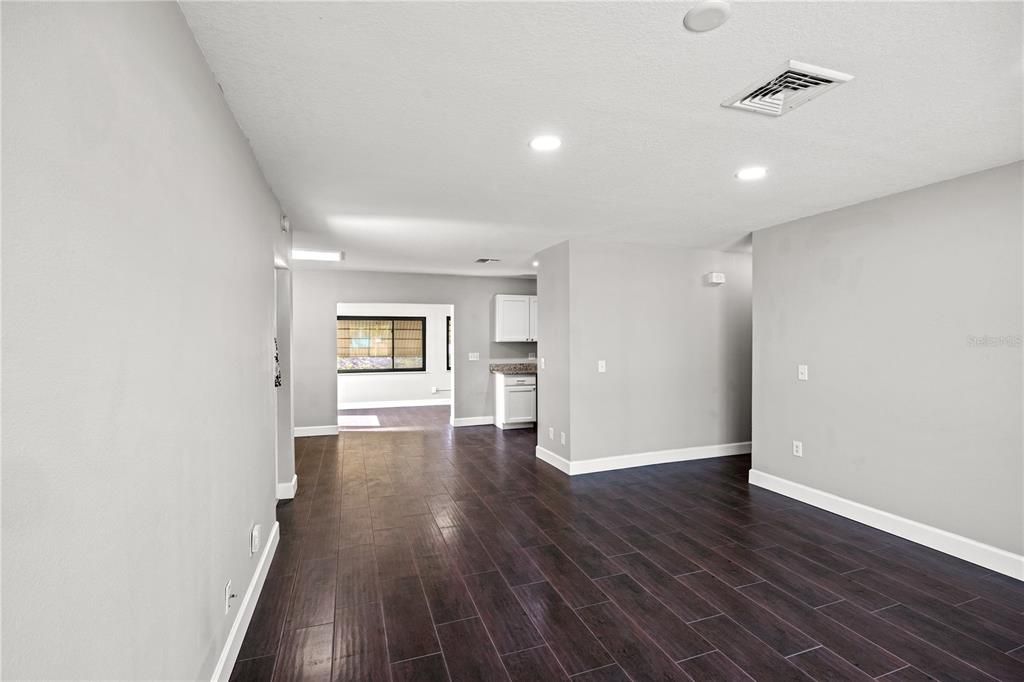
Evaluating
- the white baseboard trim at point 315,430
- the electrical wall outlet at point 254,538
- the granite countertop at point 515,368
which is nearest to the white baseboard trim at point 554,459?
the granite countertop at point 515,368

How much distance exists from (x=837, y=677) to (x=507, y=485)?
2965 mm

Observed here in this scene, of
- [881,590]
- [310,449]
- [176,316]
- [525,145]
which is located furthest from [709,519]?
[310,449]

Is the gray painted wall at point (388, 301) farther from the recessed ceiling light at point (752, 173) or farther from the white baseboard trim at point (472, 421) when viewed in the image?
the recessed ceiling light at point (752, 173)

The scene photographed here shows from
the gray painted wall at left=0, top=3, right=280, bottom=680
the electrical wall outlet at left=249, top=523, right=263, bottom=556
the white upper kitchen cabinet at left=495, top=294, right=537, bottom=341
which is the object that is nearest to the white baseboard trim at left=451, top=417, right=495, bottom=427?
the white upper kitchen cabinet at left=495, top=294, right=537, bottom=341

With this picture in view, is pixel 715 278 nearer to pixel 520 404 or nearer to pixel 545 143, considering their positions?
pixel 520 404

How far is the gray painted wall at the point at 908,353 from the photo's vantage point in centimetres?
292

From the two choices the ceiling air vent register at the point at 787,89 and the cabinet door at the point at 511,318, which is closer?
the ceiling air vent register at the point at 787,89

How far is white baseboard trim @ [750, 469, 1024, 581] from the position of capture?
290 centimetres

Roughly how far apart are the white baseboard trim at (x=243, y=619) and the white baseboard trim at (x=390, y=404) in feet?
22.6

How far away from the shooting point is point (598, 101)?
2.06 metres

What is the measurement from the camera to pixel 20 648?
0.75 m

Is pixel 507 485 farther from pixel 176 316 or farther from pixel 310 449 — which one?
pixel 176 316

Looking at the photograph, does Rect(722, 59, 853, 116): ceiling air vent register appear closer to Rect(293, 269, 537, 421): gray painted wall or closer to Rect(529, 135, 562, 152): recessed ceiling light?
Rect(529, 135, 562, 152): recessed ceiling light

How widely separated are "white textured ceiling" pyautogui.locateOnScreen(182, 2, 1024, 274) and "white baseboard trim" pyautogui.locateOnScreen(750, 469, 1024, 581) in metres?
2.25
